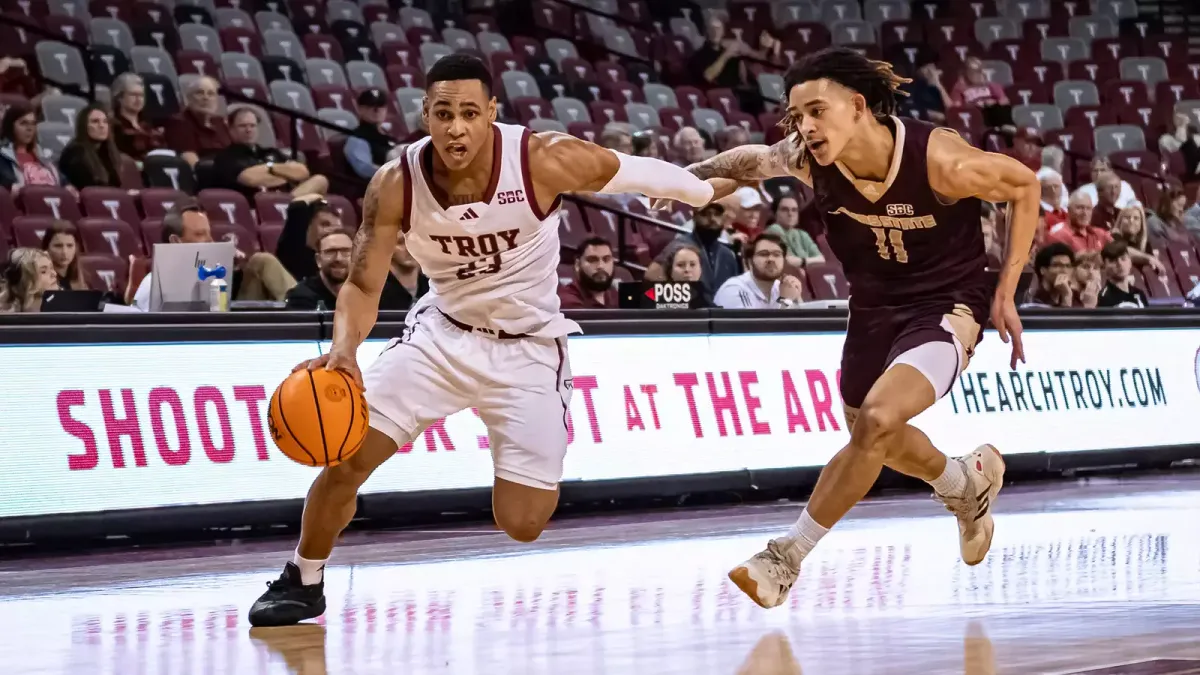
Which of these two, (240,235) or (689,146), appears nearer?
(240,235)

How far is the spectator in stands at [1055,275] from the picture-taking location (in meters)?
13.6

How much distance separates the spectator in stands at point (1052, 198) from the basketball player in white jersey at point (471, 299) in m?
11.0

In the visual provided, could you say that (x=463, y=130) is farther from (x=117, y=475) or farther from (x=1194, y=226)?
(x=1194, y=226)

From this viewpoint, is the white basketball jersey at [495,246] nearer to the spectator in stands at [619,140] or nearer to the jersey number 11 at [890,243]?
the jersey number 11 at [890,243]

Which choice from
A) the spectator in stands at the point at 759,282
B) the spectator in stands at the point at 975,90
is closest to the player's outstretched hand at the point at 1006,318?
the spectator in stands at the point at 759,282

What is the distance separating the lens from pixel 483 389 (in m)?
6.30

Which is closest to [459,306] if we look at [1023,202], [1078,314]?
[1023,202]

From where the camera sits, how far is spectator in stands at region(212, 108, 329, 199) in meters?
13.4

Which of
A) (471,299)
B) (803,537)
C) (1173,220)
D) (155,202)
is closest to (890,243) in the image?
(803,537)

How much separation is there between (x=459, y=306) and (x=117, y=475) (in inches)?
125

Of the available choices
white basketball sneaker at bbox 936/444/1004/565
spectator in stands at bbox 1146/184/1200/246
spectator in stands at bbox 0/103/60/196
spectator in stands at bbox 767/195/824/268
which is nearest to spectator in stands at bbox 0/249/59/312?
spectator in stands at bbox 0/103/60/196

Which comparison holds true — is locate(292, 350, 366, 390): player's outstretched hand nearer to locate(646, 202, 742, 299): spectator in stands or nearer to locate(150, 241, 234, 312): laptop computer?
locate(150, 241, 234, 312): laptop computer

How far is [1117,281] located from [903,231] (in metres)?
8.62

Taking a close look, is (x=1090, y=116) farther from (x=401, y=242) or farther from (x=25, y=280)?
(x=25, y=280)
